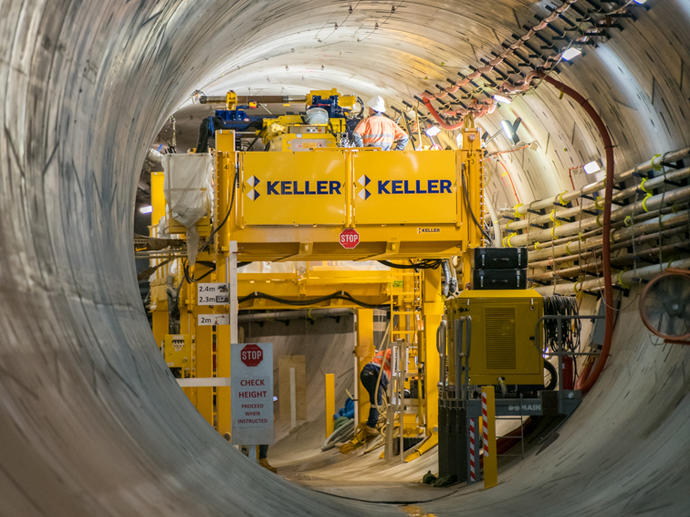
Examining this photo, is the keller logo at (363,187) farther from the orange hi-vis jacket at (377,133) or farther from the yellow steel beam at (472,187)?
the yellow steel beam at (472,187)

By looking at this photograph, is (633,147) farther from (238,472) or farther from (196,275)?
(238,472)

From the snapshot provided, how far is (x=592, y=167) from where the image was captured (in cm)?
1342

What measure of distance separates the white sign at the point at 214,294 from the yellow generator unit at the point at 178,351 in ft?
14.3

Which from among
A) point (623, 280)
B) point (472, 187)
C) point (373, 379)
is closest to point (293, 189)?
point (472, 187)

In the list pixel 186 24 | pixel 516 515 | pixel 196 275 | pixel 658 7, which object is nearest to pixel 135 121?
pixel 186 24

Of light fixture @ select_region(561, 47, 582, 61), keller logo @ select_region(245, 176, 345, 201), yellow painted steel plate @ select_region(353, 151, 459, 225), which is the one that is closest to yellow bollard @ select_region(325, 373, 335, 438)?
yellow painted steel plate @ select_region(353, 151, 459, 225)

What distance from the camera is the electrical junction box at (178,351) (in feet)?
46.5

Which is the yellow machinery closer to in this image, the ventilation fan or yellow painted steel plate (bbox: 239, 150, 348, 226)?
yellow painted steel plate (bbox: 239, 150, 348, 226)

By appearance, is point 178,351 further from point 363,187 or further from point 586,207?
point 586,207

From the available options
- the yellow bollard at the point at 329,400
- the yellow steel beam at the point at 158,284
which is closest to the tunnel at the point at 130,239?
the yellow steel beam at the point at 158,284

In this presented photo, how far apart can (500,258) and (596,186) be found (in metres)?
1.69

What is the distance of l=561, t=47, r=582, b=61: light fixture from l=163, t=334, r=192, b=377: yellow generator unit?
21.2ft

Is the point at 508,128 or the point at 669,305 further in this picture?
the point at 508,128

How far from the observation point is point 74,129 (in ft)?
15.5
